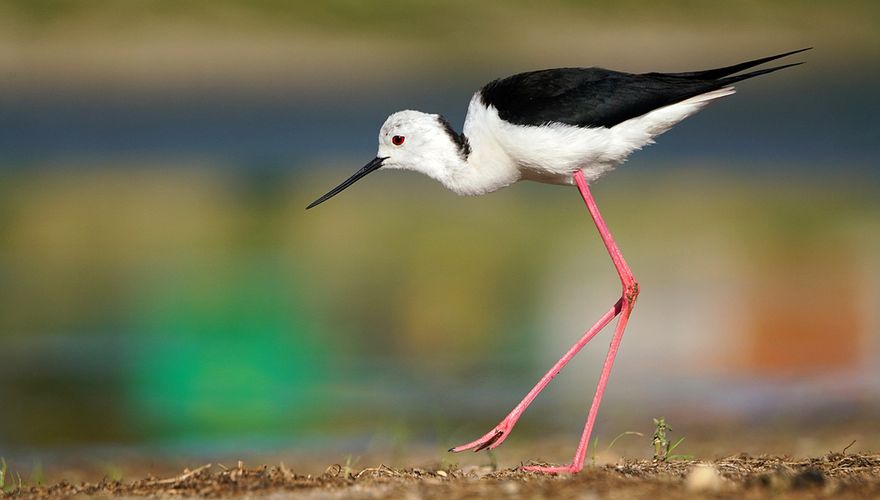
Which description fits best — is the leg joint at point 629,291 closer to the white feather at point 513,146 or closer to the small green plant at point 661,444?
the white feather at point 513,146

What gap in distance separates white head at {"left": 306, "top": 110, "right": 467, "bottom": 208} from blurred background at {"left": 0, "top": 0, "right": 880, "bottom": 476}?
1.60m

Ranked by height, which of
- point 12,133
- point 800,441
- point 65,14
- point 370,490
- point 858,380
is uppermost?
point 65,14

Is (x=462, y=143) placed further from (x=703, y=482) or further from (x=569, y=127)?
(x=703, y=482)

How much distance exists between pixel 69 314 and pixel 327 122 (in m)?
10.1

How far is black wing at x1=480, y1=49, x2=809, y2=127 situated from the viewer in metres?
5.14

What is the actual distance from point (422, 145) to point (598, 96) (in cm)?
85

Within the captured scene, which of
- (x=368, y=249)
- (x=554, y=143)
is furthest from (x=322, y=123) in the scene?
(x=554, y=143)

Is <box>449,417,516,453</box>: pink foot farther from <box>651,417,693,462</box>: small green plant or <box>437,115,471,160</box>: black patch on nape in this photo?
<box>437,115,471,160</box>: black patch on nape

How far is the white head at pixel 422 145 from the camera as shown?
5.51 meters

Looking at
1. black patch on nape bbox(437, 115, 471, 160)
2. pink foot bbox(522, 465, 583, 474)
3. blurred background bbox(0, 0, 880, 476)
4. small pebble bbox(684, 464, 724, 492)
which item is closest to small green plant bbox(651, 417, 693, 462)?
pink foot bbox(522, 465, 583, 474)

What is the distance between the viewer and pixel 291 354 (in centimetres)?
873

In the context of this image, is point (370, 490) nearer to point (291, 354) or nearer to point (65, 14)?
point (291, 354)

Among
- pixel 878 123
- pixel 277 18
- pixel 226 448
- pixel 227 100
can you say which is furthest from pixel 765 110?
pixel 226 448

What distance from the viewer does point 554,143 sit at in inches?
203
